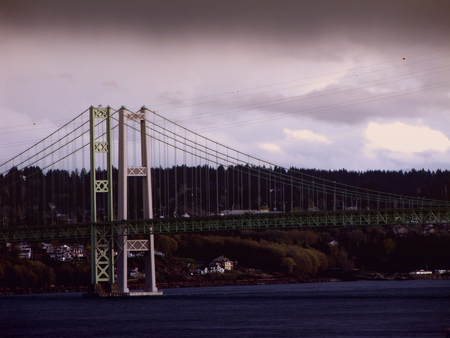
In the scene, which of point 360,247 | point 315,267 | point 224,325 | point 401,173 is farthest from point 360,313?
point 401,173

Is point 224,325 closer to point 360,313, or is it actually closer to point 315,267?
point 360,313

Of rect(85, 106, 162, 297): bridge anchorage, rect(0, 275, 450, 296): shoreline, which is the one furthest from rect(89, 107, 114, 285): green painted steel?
rect(0, 275, 450, 296): shoreline

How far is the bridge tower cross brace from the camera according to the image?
61.7 meters

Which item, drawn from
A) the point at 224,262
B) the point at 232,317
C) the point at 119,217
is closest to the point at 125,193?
the point at 119,217

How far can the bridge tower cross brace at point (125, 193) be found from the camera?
61.7 meters

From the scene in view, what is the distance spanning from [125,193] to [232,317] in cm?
1510

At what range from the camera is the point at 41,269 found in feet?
309

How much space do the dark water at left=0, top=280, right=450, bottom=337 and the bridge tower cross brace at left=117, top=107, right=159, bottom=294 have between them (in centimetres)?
207

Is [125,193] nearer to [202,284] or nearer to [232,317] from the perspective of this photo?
[232,317]

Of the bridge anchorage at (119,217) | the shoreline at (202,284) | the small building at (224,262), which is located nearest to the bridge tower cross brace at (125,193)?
the bridge anchorage at (119,217)

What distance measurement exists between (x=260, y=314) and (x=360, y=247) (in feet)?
310

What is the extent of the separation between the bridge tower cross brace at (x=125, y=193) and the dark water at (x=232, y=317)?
Answer: 2070mm

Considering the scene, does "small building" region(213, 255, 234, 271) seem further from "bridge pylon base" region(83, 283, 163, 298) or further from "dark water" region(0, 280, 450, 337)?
"bridge pylon base" region(83, 283, 163, 298)

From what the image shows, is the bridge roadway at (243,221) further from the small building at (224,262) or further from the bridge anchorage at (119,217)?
the small building at (224,262)
